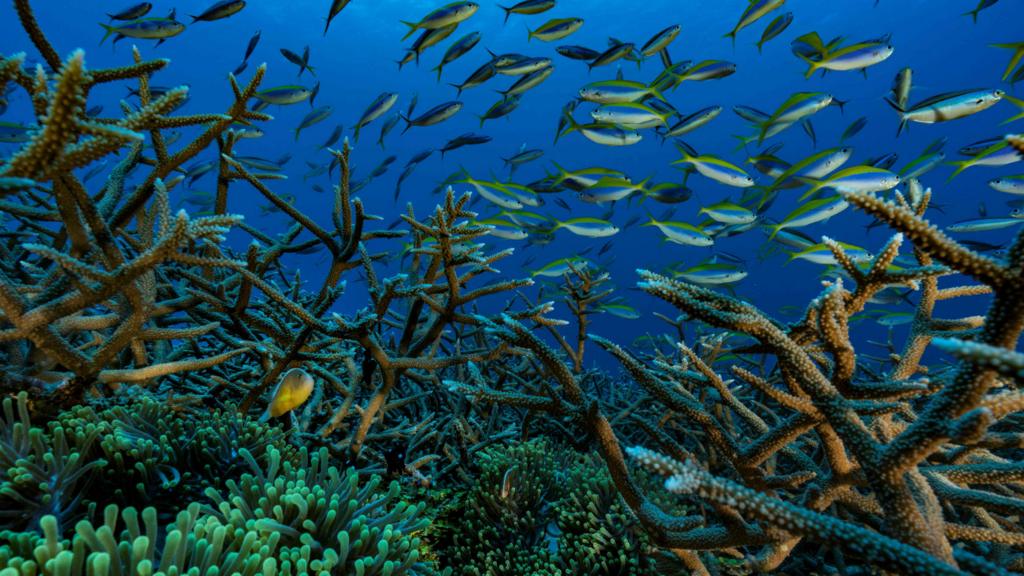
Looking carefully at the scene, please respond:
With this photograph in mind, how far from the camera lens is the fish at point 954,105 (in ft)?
13.9

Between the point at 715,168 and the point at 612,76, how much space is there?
44.7 metres

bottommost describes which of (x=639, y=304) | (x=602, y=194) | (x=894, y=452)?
(x=894, y=452)

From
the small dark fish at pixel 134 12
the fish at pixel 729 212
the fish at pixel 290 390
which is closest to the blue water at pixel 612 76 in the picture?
the fish at pixel 729 212

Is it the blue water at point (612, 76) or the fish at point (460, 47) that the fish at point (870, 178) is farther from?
the blue water at point (612, 76)

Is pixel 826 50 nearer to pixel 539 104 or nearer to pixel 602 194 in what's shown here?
pixel 602 194

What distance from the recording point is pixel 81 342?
9.71ft

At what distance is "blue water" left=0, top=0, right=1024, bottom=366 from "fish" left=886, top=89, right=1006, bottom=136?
991 inches

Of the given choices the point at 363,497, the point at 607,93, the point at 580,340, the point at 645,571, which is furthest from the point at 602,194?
the point at 363,497

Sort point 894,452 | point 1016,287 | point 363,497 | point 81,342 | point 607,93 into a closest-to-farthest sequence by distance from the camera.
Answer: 1. point 1016,287
2. point 894,452
3. point 363,497
4. point 81,342
5. point 607,93

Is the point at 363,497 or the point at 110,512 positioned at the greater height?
the point at 110,512

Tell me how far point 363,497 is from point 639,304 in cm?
5369

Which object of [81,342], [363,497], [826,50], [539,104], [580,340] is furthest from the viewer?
[539,104]

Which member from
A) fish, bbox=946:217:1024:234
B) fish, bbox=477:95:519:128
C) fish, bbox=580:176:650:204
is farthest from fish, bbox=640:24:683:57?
fish, bbox=946:217:1024:234

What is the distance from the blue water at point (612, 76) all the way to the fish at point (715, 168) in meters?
23.9
